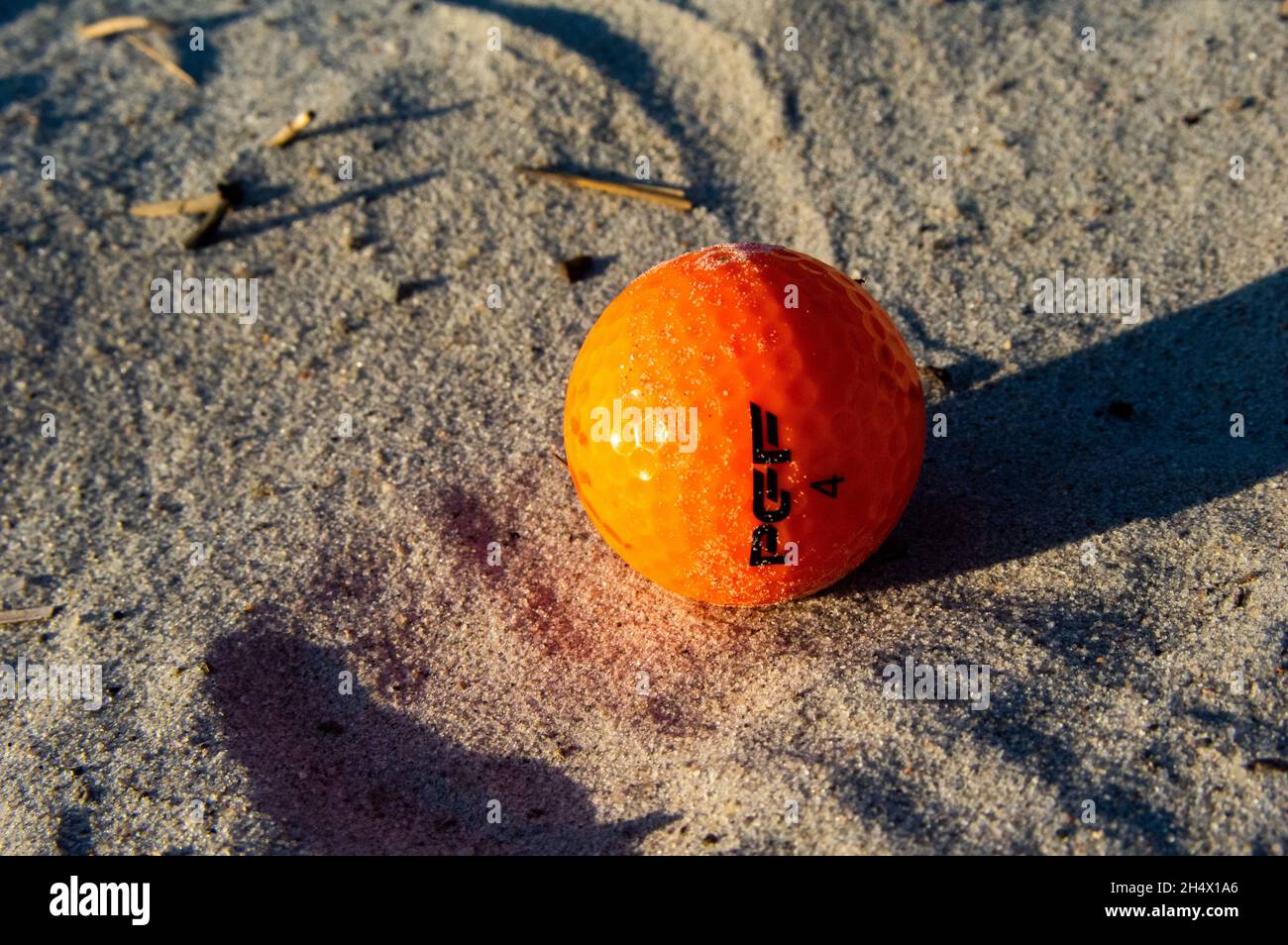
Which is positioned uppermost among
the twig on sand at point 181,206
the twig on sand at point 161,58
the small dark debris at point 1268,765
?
the twig on sand at point 161,58

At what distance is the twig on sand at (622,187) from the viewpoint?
447 cm

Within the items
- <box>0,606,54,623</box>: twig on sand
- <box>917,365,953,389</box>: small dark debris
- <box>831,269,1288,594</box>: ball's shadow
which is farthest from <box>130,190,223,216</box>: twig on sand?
<box>831,269,1288,594</box>: ball's shadow

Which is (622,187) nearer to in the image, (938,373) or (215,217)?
(938,373)

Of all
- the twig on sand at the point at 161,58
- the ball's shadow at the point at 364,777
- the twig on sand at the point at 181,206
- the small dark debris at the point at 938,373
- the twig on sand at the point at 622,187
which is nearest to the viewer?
the ball's shadow at the point at 364,777

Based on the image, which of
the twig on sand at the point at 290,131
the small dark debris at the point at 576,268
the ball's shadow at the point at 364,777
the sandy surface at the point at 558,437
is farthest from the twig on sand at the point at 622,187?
the ball's shadow at the point at 364,777

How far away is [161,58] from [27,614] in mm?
2715

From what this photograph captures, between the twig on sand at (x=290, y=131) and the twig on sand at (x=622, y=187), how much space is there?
0.90 metres

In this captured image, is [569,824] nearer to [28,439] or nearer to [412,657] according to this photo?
[412,657]

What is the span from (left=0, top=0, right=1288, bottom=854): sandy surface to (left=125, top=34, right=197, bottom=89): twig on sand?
83 mm

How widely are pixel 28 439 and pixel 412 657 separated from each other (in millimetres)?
1717

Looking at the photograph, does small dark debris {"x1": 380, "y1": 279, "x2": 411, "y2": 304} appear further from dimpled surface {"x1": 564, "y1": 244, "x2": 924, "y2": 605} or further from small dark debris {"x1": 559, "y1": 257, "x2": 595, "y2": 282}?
dimpled surface {"x1": 564, "y1": 244, "x2": 924, "y2": 605}

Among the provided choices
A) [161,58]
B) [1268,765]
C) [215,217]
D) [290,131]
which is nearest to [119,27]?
[161,58]

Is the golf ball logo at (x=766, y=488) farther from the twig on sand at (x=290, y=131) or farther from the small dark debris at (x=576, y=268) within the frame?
the twig on sand at (x=290, y=131)

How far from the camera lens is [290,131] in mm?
4730
